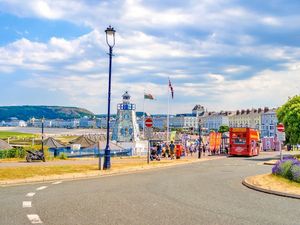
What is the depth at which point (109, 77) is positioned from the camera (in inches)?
962

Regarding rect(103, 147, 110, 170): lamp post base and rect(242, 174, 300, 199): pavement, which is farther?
rect(103, 147, 110, 170): lamp post base

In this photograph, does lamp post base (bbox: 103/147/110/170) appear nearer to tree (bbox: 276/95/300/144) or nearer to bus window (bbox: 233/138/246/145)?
bus window (bbox: 233/138/246/145)

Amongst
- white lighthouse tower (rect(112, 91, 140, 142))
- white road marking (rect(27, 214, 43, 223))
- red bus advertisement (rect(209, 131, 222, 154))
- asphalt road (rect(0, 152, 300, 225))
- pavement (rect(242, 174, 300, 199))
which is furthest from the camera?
white lighthouse tower (rect(112, 91, 140, 142))

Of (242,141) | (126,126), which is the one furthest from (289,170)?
(126,126)

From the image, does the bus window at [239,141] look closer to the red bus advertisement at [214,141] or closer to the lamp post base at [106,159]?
the red bus advertisement at [214,141]

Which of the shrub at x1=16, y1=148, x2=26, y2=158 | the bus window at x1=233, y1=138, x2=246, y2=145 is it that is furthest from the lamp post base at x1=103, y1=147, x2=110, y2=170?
the bus window at x1=233, y1=138, x2=246, y2=145

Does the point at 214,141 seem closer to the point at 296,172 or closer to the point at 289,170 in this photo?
the point at 289,170

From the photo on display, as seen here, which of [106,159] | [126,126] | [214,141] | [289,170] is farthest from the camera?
[126,126]

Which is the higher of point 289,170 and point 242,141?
point 242,141

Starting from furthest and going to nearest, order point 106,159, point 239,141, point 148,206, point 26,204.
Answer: point 239,141 → point 106,159 → point 26,204 → point 148,206

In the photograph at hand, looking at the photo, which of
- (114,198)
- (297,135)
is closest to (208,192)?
(114,198)

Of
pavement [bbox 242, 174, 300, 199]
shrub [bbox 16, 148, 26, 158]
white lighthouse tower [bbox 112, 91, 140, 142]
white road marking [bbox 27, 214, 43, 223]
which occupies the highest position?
white lighthouse tower [bbox 112, 91, 140, 142]

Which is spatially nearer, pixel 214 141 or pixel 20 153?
pixel 20 153

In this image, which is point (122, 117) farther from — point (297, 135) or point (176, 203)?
point (176, 203)
